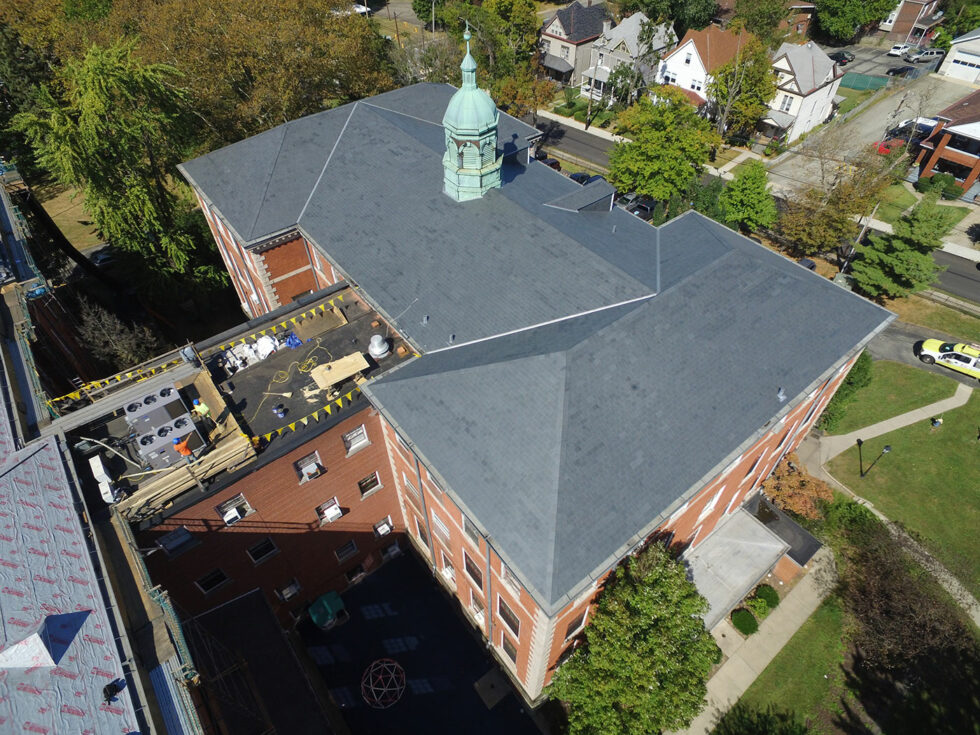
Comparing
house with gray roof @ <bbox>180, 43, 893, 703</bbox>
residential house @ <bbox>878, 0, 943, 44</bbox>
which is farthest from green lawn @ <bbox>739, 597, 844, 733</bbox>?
residential house @ <bbox>878, 0, 943, 44</bbox>

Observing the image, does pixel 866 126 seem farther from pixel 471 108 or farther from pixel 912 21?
pixel 471 108

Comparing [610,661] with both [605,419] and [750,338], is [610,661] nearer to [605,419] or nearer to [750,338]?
[605,419]

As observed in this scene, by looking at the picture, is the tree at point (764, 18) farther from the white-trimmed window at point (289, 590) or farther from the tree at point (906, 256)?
the white-trimmed window at point (289, 590)

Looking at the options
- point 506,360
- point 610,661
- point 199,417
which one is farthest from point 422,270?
point 610,661

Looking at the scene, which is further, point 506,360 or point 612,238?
point 612,238

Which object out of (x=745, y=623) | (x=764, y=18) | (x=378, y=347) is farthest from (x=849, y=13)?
(x=378, y=347)

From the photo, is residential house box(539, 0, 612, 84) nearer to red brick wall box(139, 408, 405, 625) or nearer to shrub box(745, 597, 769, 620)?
red brick wall box(139, 408, 405, 625)
